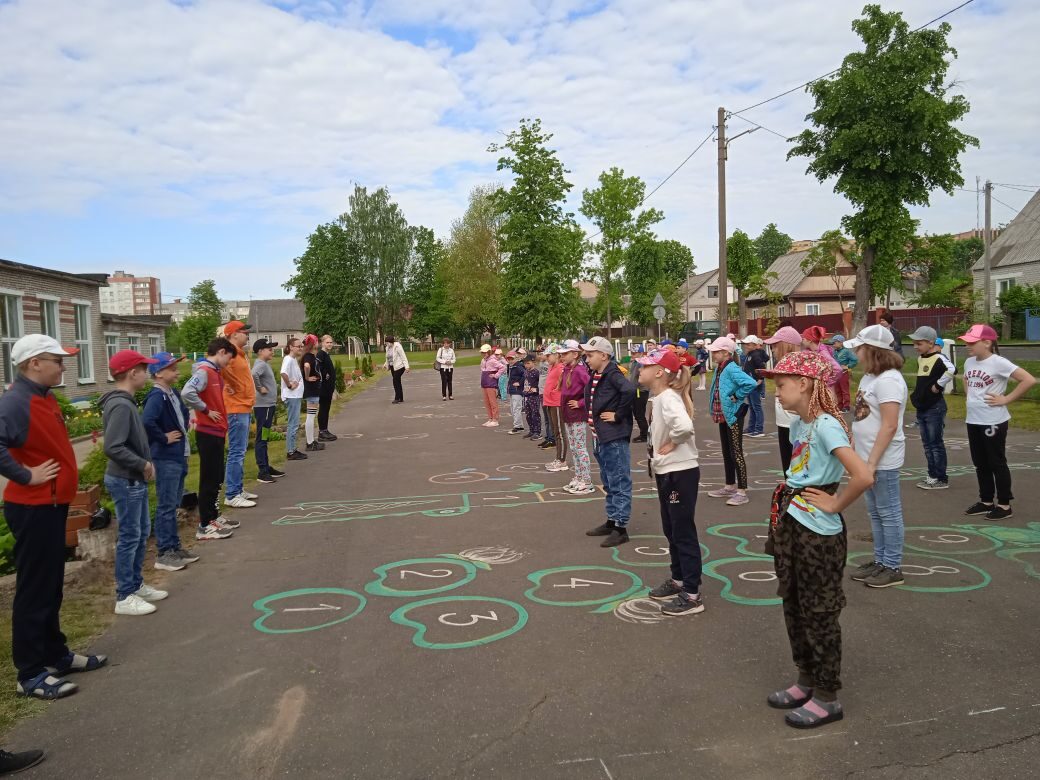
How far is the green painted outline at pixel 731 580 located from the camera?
16.2 feet

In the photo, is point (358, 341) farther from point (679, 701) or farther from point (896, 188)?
point (679, 701)

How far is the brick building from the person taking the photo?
1916 cm

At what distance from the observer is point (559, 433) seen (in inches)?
416

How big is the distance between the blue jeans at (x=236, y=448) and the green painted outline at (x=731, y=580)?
17.0ft

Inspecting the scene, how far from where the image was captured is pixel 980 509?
6918 millimetres

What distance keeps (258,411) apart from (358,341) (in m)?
73.7

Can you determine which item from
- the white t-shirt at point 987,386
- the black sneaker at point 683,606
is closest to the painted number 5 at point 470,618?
the black sneaker at point 683,606

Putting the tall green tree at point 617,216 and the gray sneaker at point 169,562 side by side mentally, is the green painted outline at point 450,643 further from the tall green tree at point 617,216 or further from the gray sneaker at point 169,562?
the tall green tree at point 617,216

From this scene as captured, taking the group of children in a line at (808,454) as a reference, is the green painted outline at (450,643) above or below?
below

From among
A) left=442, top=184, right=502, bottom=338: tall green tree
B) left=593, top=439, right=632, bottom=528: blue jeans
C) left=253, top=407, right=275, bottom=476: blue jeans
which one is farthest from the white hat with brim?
left=442, top=184, right=502, bottom=338: tall green tree

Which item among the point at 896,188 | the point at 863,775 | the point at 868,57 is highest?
the point at 868,57

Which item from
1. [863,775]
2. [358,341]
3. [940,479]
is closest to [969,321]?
[940,479]

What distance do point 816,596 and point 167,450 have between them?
4971 mm

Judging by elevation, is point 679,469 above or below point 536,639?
above
